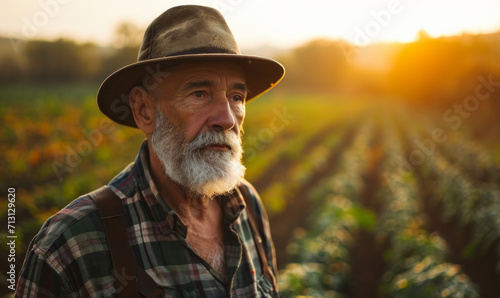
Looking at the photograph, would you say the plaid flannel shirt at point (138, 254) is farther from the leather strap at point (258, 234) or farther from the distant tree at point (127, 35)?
the distant tree at point (127, 35)

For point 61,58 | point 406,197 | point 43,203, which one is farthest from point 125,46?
point 406,197

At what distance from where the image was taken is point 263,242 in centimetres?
237

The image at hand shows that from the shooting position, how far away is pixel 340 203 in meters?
8.12

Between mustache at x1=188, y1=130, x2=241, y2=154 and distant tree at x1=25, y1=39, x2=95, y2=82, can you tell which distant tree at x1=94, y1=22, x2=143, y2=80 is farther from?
mustache at x1=188, y1=130, x2=241, y2=154

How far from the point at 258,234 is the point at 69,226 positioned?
1158 millimetres

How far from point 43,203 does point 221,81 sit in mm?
6753

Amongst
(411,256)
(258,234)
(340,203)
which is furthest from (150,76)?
(340,203)

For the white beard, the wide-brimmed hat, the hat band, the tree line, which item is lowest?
the white beard

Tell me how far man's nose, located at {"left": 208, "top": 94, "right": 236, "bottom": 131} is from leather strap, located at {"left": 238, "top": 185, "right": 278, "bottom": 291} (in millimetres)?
646

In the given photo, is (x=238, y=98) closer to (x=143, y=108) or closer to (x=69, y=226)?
(x=143, y=108)

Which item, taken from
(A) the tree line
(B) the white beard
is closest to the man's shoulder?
(B) the white beard

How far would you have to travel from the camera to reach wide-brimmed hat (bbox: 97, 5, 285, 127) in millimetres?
1845

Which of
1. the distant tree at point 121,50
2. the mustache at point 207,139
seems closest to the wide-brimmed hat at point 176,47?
the mustache at point 207,139

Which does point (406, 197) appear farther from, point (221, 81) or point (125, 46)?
point (125, 46)
